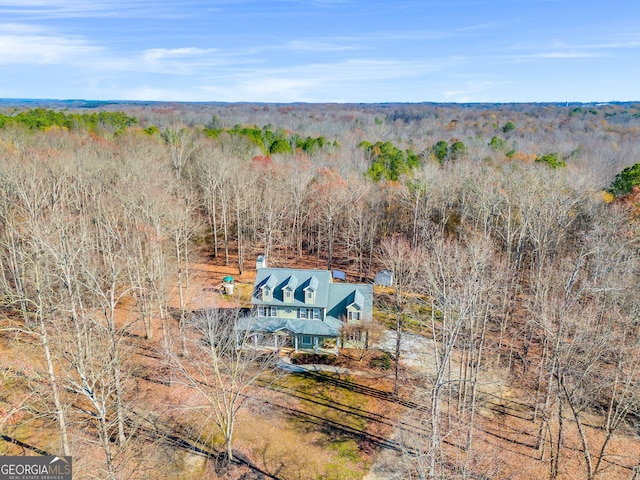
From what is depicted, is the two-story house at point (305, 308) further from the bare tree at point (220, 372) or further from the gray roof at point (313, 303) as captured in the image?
the bare tree at point (220, 372)

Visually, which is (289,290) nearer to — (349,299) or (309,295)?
(309,295)

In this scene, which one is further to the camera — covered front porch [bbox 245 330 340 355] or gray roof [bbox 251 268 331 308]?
gray roof [bbox 251 268 331 308]

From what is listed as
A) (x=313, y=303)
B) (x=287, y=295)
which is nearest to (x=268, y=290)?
(x=287, y=295)

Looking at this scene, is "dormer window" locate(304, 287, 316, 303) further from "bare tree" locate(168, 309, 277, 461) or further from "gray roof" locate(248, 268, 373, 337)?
"bare tree" locate(168, 309, 277, 461)

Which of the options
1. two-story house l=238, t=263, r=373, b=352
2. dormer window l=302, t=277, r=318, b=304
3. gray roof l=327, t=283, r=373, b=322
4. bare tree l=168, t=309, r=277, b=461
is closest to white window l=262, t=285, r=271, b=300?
two-story house l=238, t=263, r=373, b=352

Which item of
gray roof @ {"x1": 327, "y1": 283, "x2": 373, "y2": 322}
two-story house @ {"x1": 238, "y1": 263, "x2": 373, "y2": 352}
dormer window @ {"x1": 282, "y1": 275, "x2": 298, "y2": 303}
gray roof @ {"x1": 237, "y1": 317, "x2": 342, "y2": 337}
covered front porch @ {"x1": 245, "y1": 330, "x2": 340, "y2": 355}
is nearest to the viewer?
gray roof @ {"x1": 237, "y1": 317, "x2": 342, "y2": 337}

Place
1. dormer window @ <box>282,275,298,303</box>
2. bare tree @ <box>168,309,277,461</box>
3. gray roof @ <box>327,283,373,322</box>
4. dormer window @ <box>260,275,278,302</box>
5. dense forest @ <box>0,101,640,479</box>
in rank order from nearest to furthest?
dense forest @ <box>0,101,640,479</box>
bare tree @ <box>168,309,277,461</box>
dormer window @ <box>282,275,298,303</box>
gray roof @ <box>327,283,373,322</box>
dormer window @ <box>260,275,278,302</box>

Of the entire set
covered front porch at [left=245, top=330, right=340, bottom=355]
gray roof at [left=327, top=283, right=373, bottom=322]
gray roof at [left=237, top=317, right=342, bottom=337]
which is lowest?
covered front porch at [left=245, top=330, right=340, bottom=355]
